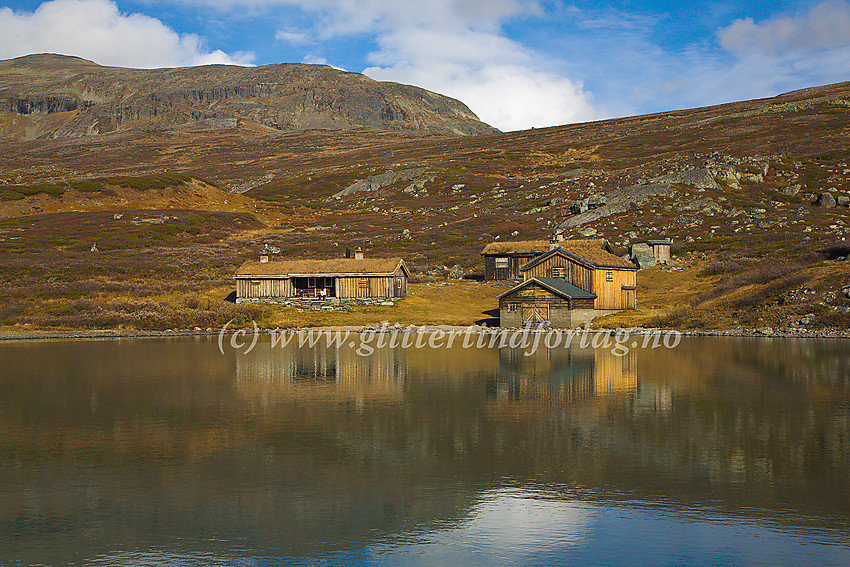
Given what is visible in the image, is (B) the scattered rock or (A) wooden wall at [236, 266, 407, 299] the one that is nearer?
(A) wooden wall at [236, 266, 407, 299]

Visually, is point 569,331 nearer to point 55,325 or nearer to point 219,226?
point 55,325

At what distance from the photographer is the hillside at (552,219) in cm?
5975

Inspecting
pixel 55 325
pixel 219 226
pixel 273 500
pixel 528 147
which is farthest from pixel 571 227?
pixel 528 147

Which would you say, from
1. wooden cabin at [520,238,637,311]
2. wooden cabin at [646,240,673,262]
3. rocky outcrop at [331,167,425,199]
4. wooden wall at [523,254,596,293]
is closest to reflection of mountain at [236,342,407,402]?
wooden wall at [523,254,596,293]

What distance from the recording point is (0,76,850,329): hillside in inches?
2352

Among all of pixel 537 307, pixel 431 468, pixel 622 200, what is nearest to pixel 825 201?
pixel 622 200

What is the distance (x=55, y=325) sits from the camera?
189 feet

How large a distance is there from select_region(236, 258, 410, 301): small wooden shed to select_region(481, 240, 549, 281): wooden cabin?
33.6ft

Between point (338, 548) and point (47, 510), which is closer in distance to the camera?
point (338, 548)

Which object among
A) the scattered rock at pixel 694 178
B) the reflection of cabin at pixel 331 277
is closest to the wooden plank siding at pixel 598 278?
the reflection of cabin at pixel 331 277

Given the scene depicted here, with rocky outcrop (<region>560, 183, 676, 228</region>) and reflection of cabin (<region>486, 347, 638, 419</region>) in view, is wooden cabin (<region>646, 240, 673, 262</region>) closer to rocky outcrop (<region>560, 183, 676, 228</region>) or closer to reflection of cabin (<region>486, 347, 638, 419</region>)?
rocky outcrop (<region>560, 183, 676, 228</region>)

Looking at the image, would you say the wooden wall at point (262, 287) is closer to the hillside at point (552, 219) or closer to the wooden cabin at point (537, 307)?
the hillside at point (552, 219)

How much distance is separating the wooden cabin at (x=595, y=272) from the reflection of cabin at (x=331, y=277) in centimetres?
1156

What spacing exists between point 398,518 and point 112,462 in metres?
8.69
